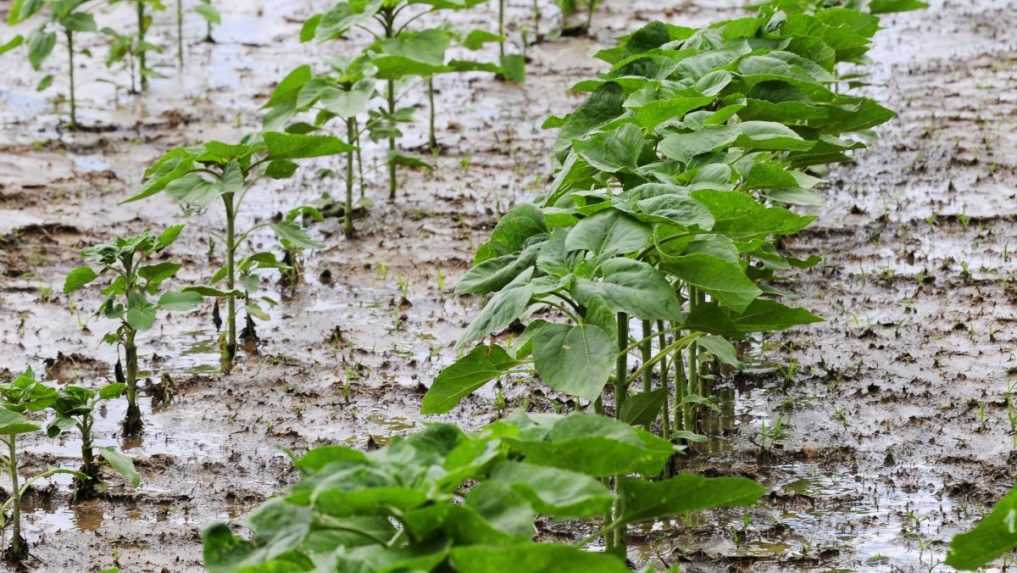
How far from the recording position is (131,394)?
4219 millimetres

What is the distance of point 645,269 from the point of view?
2.54 m

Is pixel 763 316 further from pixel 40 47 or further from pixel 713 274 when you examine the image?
pixel 40 47

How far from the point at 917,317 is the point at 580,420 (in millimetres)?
2978

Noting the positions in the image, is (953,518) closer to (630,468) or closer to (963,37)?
(630,468)

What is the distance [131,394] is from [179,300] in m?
0.30

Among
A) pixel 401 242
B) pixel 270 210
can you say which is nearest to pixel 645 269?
pixel 401 242

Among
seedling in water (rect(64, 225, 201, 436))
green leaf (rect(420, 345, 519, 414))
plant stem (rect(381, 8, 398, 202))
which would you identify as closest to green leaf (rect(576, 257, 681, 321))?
green leaf (rect(420, 345, 519, 414))

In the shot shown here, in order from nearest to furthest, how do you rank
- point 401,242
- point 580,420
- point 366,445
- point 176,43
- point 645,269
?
point 580,420, point 645,269, point 366,445, point 401,242, point 176,43

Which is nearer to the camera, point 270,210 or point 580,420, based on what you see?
point 580,420

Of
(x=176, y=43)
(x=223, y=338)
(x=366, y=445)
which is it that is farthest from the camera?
(x=176, y=43)

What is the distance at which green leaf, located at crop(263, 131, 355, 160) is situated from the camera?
14.6 feet

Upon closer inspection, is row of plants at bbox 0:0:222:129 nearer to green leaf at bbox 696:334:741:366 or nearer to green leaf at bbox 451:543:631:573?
green leaf at bbox 696:334:741:366

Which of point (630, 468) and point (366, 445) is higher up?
point (630, 468)

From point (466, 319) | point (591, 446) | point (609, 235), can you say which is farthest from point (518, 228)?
point (466, 319)
